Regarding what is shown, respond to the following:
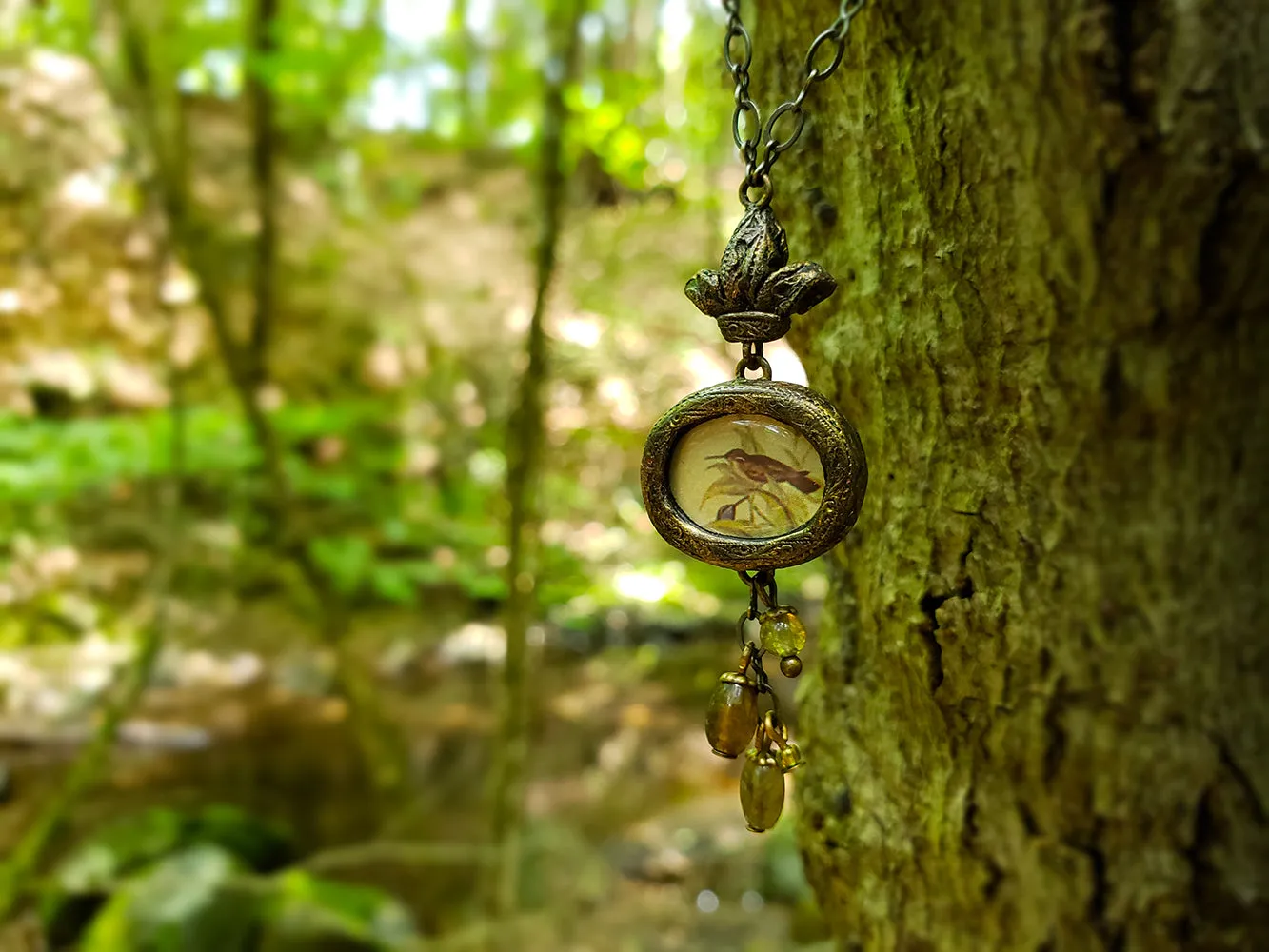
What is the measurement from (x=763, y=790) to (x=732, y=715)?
0.10 m

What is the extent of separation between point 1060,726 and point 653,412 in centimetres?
330

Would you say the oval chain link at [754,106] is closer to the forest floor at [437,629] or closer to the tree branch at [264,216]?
the forest floor at [437,629]

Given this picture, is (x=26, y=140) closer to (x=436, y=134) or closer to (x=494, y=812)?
(x=436, y=134)

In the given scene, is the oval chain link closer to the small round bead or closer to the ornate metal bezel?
the ornate metal bezel

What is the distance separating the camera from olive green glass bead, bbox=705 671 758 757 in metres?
1.21

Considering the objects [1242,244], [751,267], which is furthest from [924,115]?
[1242,244]

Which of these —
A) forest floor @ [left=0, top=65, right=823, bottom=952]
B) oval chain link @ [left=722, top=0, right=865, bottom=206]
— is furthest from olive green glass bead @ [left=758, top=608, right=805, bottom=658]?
forest floor @ [left=0, top=65, right=823, bottom=952]

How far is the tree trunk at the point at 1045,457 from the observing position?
1332 mm

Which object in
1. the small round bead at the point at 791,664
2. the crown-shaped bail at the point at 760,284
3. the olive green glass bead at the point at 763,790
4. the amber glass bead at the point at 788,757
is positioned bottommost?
the olive green glass bead at the point at 763,790

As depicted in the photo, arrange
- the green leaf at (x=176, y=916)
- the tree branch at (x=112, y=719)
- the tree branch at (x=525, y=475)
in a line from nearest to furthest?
the tree branch at (x=525, y=475) → the green leaf at (x=176, y=916) → the tree branch at (x=112, y=719)

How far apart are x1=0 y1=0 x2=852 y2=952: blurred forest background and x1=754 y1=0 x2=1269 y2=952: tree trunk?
5.56ft

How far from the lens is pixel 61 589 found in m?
5.45

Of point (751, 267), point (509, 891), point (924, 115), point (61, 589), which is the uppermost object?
point (61, 589)

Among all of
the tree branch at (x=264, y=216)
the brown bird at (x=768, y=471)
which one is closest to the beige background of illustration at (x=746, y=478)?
the brown bird at (x=768, y=471)
